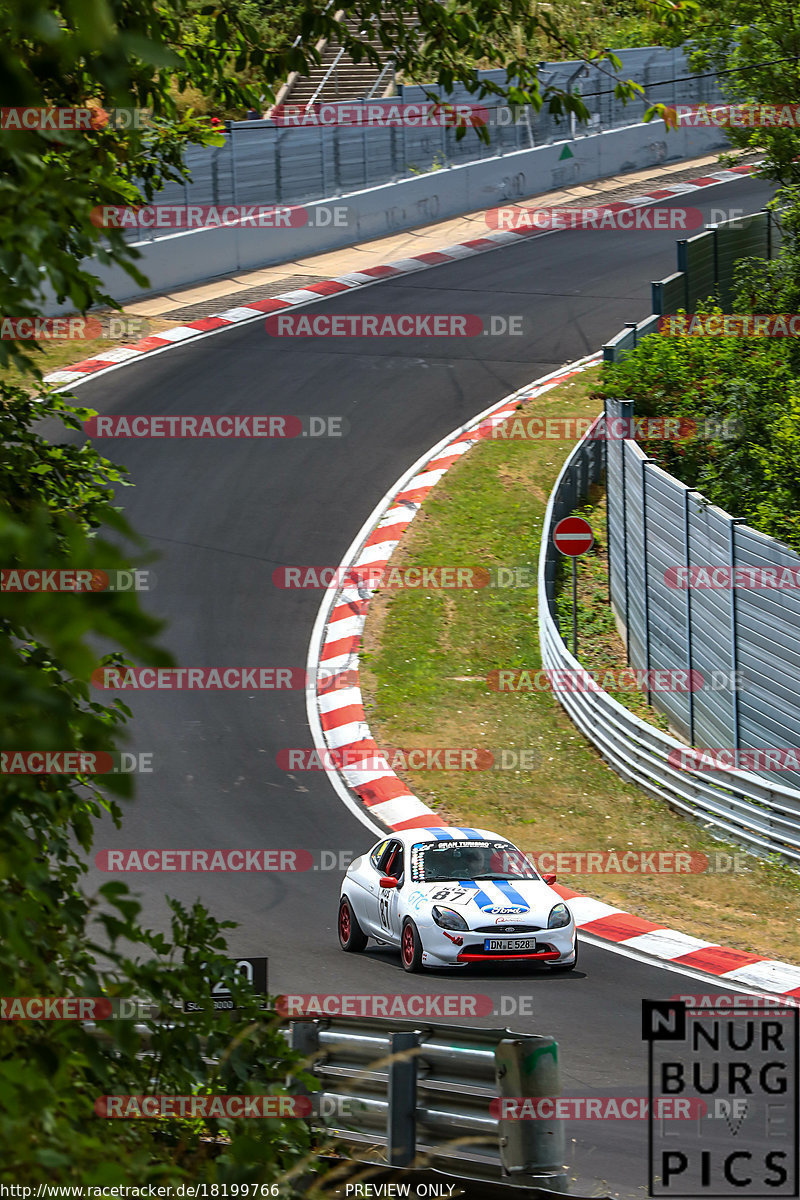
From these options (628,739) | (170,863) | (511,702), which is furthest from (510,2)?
(511,702)

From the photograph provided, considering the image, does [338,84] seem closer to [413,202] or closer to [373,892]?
[413,202]

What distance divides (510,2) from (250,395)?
20.9 metres

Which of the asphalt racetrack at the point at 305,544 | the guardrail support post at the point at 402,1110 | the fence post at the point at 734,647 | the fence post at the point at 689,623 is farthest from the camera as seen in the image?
the fence post at the point at 689,623

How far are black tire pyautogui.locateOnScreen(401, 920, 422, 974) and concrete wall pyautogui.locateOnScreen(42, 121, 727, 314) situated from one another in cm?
1935

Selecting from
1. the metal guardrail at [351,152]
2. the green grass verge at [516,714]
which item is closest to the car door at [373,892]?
the green grass verge at [516,714]

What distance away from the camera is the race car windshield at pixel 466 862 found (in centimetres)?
1245

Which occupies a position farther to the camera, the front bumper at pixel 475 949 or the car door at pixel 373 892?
the car door at pixel 373 892

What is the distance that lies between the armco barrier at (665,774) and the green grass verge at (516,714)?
8.0 inches

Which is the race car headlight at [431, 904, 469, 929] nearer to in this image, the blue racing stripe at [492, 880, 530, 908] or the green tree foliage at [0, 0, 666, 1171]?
the blue racing stripe at [492, 880, 530, 908]

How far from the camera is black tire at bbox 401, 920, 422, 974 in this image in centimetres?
1199

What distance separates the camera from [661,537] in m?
18.0

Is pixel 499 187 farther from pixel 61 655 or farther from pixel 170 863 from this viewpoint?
pixel 61 655

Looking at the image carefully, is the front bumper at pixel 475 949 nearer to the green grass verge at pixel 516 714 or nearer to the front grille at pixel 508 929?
the front grille at pixel 508 929

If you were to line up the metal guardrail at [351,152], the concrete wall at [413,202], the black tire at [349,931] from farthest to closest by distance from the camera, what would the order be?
the metal guardrail at [351,152] < the concrete wall at [413,202] < the black tire at [349,931]
